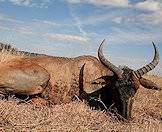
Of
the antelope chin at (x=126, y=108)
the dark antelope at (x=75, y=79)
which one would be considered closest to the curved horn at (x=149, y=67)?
the dark antelope at (x=75, y=79)

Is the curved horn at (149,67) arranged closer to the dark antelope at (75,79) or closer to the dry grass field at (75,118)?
the dark antelope at (75,79)

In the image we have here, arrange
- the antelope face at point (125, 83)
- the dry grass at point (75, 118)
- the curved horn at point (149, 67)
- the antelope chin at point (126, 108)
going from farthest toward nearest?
the curved horn at point (149, 67) < the antelope face at point (125, 83) < the antelope chin at point (126, 108) < the dry grass at point (75, 118)

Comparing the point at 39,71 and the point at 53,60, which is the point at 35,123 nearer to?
the point at 39,71

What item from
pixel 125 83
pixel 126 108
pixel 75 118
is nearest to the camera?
pixel 75 118

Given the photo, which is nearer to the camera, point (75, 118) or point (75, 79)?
point (75, 118)

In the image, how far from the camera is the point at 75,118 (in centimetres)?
735

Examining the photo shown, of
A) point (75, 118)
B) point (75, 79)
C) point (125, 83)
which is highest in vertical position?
point (75, 118)

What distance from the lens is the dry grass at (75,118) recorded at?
5.84m

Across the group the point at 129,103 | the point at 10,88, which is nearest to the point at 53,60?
the point at 10,88

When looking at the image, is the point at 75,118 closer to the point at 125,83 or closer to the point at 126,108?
the point at 126,108

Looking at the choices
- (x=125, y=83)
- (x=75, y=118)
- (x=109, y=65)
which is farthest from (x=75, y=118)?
(x=109, y=65)

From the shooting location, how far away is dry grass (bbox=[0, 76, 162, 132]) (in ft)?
19.1

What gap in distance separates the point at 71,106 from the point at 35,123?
323 centimetres

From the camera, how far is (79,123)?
22.5 feet
